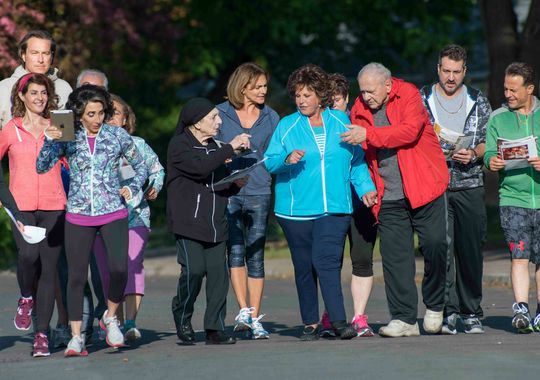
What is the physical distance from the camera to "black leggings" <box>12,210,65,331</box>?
10.1 m

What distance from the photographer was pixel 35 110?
10.2 m

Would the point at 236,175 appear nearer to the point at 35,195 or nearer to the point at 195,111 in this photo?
the point at 195,111

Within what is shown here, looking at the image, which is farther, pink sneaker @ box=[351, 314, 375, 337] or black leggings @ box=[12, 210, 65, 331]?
pink sneaker @ box=[351, 314, 375, 337]

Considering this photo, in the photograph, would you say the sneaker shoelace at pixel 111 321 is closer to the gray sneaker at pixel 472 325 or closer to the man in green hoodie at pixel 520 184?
the gray sneaker at pixel 472 325

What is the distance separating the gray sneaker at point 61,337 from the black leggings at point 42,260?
15.3 inches

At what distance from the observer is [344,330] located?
10383 millimetres

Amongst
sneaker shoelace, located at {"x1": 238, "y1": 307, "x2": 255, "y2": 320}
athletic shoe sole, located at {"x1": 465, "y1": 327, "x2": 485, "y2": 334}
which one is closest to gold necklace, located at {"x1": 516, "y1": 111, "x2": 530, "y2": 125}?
athletic shoe sole, located at {"x1": 465, "y1": 327, "x2": 485, "y2": 334}

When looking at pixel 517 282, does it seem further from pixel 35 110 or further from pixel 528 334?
pixel 35 110

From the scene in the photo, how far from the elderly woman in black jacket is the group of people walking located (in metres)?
0.01

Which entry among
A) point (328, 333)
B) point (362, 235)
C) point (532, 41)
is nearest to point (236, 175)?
point (362, 235)

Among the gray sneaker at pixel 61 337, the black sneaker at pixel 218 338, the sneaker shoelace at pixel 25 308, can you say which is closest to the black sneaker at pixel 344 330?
the black sneaker at pixel 218 338

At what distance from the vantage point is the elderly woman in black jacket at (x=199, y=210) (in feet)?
34.0

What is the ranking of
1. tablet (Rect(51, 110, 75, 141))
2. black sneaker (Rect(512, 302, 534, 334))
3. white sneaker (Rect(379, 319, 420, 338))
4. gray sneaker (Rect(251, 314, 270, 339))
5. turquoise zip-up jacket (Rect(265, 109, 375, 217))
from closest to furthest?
1. tablet (Rect(51, 110, 75, 141))
2. turquoise zip-up jacket (Rect(265, 109, 375, 217))
3. white sneaker (Rect(379, 319, 420, 338))
4. black sneaker (Rect(512, 302, 534, 334))
5. gray sneaker (Rect(251, 314, 270, 339))

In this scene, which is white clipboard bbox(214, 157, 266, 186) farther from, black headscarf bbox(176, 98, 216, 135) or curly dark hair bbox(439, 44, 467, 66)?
curly dark hair bbox(439, 44, 467, 66)
